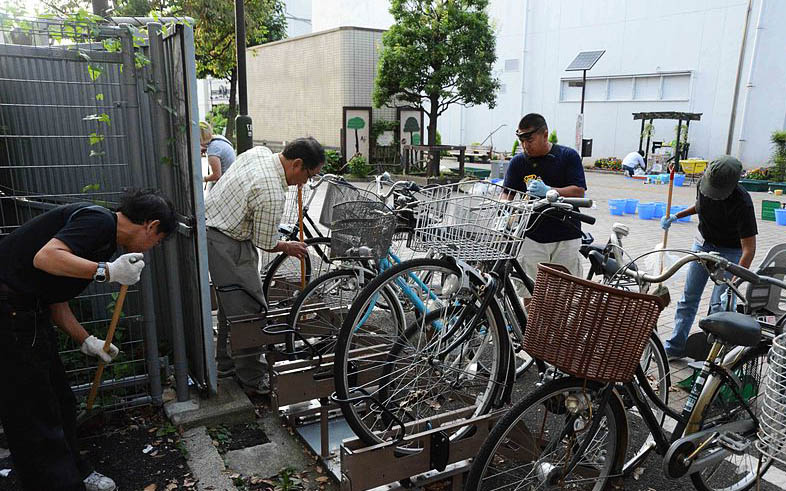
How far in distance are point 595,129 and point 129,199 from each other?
24.0 m

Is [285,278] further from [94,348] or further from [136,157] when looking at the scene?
[94,348]

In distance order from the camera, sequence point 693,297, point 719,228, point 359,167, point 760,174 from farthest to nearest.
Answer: point 359,167
point 760,174
point 693,297
point 719,228

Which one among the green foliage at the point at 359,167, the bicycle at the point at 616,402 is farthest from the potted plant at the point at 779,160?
the bicycle at the point at 616,402

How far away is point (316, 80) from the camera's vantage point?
20.1 metres

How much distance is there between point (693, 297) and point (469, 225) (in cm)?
294

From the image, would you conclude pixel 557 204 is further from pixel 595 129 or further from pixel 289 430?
pixel 595 129

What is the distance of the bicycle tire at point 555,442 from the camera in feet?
8.19

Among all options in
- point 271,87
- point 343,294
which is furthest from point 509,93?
point 343,294

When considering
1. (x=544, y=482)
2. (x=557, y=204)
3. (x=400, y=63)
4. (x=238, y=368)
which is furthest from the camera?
(x=400, y=63)

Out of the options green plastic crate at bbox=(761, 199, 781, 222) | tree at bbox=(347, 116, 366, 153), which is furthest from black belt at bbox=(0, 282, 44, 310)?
tree at bbox=(347, 116, 366, 153)

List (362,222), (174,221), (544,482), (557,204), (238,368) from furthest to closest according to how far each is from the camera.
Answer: (238,368), (362,222), (557,204), (174,221), (544,482)

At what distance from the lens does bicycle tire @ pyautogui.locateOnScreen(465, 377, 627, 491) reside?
8.19 feet

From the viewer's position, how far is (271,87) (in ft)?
77.3

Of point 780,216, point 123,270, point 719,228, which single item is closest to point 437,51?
point 780,216
